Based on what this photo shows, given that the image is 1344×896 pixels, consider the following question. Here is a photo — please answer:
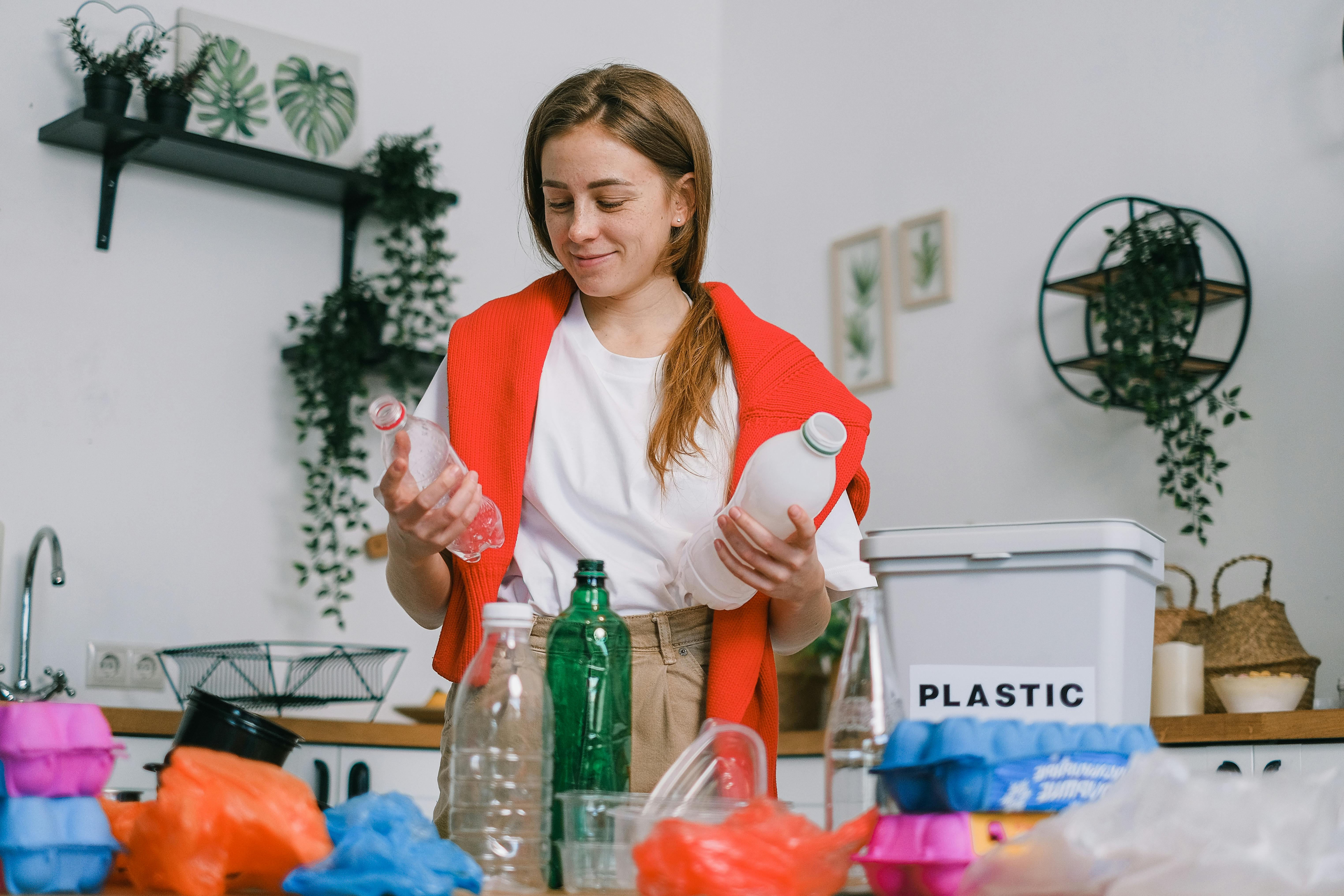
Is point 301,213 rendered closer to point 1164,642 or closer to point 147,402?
A: point 147,402

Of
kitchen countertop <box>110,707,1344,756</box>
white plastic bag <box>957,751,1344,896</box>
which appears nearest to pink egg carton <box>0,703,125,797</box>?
white plastic bag <box>957,751,1344,896</box>

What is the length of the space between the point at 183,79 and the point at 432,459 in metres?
1.99

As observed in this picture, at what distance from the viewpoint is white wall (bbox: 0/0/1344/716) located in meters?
2.38

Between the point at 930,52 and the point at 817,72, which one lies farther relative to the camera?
the point at 817,72

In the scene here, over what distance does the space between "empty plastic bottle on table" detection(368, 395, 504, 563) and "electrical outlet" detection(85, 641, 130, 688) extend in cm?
168

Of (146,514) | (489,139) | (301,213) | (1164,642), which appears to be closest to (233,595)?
(146,514)

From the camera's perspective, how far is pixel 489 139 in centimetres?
329

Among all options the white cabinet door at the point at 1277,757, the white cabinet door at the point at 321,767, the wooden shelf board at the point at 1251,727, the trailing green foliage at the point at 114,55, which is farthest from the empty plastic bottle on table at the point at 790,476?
the trailing green foliage at the point at 114,55

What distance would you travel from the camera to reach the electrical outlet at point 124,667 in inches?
101

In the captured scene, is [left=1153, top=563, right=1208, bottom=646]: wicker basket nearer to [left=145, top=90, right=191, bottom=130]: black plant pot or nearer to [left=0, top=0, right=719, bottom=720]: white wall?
[left=0, top=0, right=719, bottom=720]: white wall

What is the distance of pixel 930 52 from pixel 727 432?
2.21m

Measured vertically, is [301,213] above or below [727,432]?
above

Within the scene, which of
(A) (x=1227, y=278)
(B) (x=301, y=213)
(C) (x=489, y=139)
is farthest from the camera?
(C) (x=489, y=139)

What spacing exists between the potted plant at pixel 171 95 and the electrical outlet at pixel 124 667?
3.49ft
